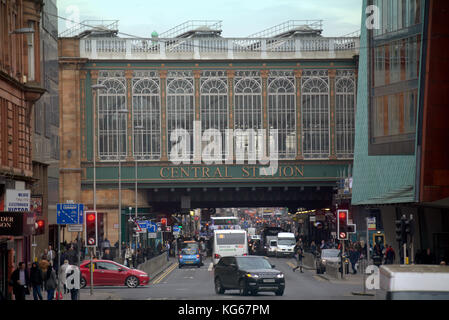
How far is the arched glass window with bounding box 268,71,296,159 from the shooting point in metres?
85.6

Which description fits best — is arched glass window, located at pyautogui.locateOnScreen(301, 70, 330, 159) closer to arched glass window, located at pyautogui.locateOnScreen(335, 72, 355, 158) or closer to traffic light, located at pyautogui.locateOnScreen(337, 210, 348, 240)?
arched glass window, located at pyautogui.locateOnScreen(335, 72, 355, 158)

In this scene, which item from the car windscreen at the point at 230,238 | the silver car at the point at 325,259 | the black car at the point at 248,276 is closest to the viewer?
the black car at the point at 248,276

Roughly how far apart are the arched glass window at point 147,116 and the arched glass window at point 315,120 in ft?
44.3

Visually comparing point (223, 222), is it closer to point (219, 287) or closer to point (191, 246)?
point (191, 246)

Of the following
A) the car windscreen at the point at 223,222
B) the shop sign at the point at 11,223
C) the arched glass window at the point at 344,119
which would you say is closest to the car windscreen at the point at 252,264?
the shop sign at the point at 11,223

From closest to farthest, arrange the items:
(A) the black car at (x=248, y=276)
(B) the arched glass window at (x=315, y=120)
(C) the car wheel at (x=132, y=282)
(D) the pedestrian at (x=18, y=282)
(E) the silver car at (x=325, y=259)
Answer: (D) the pedestrian at (x=18, y=282), (A) the black car at (x=248, y=276), (C) the car wheel at (x=132, y=282), (E) the silver car at (x=325, y=259), (B) the arched glass window at (x=315, y=120)

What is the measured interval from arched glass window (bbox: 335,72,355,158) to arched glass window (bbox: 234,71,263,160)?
23.6 feet

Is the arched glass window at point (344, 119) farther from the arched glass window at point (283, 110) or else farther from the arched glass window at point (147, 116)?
the arched glass window at point (147, 116)

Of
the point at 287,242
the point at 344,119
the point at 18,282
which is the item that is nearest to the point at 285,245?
the point at 287,242

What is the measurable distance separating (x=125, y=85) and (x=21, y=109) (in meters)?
42.0

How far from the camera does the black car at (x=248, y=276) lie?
34250 millimetres

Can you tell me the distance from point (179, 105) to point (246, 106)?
243 inches

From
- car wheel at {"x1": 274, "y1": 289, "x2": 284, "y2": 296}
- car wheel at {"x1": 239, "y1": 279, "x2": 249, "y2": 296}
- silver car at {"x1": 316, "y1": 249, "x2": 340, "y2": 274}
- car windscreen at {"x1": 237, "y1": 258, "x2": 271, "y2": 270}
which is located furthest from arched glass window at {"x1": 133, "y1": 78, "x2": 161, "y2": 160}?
car wheel at {"x1": 274, "y1": 289, "x2": 284, "y2": 296}

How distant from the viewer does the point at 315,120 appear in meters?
85.9
